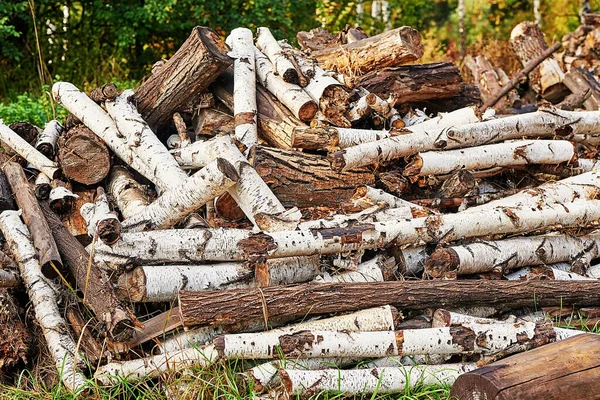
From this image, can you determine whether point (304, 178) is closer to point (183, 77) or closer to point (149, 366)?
point (183, 77)

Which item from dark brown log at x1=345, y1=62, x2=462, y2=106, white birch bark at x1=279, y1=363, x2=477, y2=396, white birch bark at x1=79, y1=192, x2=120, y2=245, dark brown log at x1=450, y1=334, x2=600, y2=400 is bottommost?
white birch bark at x1=279, y1=363, x2=477, y2=396

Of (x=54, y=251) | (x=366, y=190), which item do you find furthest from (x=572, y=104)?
(x=54, y=251)

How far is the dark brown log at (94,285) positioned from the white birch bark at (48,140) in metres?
0.97

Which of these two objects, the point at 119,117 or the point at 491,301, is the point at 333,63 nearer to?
the point at 119,117

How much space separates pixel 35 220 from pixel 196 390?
178 cm

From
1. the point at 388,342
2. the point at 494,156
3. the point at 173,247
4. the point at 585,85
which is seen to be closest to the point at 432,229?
the point at 388,342

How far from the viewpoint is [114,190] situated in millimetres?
5348

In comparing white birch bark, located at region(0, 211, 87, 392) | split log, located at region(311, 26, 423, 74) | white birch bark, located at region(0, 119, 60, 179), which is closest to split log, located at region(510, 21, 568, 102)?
split log, located at region(311, 26, 423, 74)

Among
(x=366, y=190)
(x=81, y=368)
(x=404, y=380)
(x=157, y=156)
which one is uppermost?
(x=157, y=156)

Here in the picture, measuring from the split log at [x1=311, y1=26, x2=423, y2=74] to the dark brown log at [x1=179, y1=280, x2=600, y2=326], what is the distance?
255 cm

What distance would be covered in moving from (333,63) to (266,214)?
8.05ft

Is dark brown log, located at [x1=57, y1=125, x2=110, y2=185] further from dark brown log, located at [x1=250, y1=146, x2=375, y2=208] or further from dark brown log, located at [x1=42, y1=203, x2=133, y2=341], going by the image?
dark brown log, located at [x1=250, y1=146, x2=375, y2=208]

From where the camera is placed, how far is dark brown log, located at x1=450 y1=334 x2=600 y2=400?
3160 millimetres

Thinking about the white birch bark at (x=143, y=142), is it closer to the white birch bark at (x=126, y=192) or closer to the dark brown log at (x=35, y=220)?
the white birch bark at (x=126, y=192)
